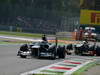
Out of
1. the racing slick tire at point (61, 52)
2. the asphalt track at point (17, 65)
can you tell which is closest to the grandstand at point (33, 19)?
the racing slick tire at point (61, 52)

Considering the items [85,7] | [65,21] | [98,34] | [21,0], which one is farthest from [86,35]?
[21,0]

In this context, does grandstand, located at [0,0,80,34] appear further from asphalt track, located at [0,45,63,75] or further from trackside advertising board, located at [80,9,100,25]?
asphalt track, located at [0,45,63,75]

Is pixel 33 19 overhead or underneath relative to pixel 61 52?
overhead

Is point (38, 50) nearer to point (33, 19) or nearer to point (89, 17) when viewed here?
point (89, 17)

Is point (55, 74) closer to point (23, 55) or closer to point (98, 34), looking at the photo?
point (23, 55)

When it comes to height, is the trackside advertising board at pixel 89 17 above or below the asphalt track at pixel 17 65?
above

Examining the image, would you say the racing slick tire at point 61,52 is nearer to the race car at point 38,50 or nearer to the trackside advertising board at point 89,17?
the race car at point 38,50

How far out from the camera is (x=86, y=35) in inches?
1617

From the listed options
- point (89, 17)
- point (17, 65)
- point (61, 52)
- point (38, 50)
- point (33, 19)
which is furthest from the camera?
point (33, 19)

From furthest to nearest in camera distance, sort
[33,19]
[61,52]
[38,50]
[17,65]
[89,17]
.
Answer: [33,19] → [89,17] → [61,52] → [38,50] → [17,65]

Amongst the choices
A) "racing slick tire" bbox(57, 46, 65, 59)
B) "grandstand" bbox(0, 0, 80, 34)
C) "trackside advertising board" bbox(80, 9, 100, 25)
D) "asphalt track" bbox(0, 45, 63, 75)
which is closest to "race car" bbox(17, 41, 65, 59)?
"racing slick tire" bbox(57, 46, 65, 59)

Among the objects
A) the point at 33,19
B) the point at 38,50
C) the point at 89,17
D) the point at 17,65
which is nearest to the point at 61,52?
Answer: the point at 38,50

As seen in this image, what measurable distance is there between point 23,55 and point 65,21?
1530 inches

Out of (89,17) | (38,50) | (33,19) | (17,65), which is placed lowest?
(17,65)
